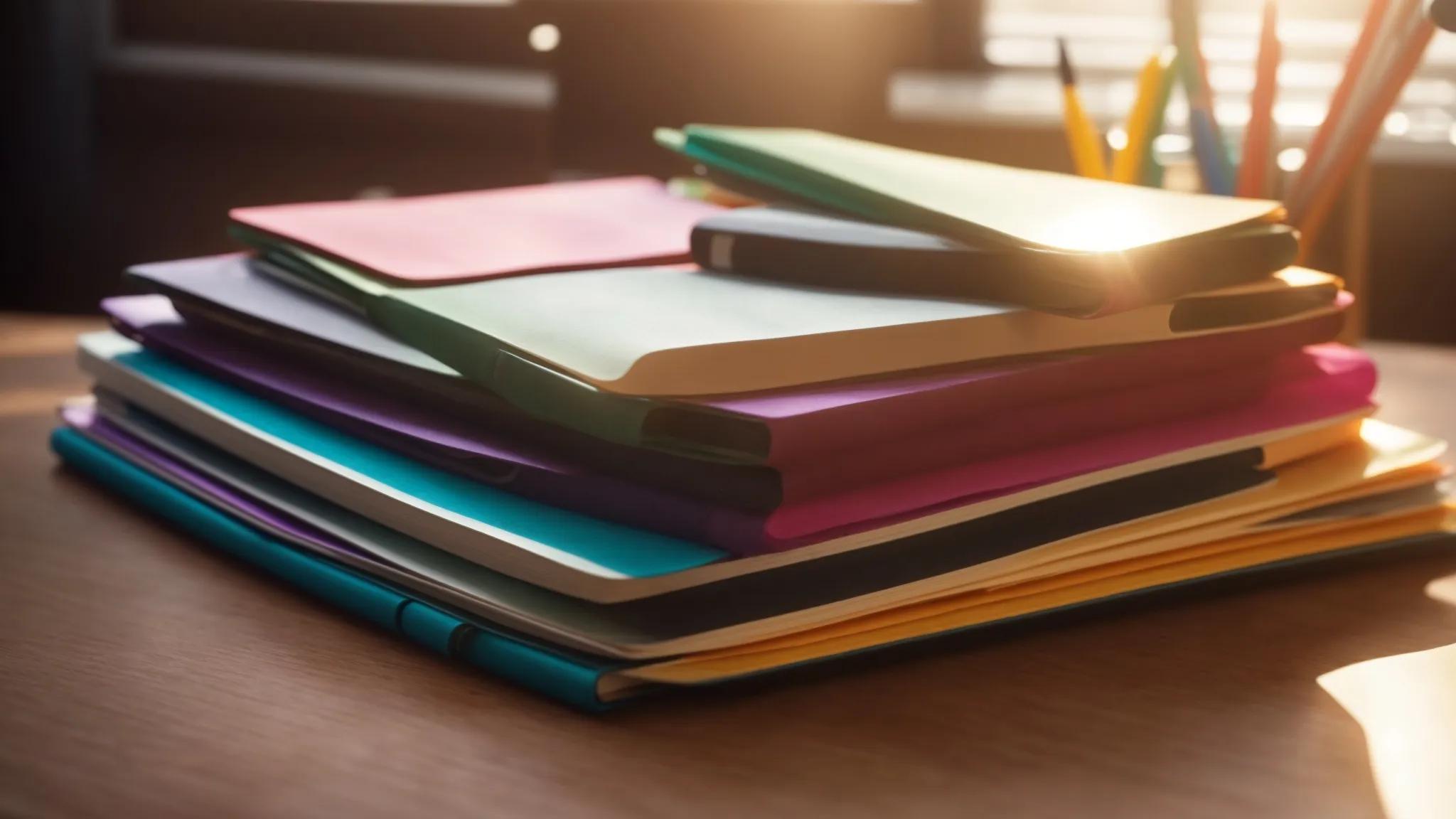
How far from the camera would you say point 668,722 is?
0.42m

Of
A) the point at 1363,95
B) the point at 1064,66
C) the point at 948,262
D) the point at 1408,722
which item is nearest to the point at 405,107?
the point at 1064,66

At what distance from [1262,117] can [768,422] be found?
0.44 metres

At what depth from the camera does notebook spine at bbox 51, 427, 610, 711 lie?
419 millimetres

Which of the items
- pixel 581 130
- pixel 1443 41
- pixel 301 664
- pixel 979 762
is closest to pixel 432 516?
pixel 301 664

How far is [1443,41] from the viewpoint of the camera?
197 centimetres

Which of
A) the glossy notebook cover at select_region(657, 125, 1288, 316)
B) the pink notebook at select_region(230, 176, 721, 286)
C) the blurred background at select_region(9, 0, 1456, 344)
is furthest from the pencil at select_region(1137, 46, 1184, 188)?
the blurred background at select_region(9, 0, 1456, 344)

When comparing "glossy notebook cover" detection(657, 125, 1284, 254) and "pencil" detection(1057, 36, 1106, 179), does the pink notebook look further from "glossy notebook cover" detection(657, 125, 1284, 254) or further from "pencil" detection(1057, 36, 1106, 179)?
"pencil" detection(1057, 36, 1106, 179)

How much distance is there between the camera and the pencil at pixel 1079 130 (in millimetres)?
748

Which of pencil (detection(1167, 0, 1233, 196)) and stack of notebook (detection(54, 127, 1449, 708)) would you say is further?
pencil (detection(1167, 0, 1233, 196))

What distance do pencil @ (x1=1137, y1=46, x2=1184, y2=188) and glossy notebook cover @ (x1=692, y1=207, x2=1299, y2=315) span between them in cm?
21

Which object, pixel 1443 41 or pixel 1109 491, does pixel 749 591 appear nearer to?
pixel 1109 491

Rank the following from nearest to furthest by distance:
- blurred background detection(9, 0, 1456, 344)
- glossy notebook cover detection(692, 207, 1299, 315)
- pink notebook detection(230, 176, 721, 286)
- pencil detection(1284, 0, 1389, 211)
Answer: glossy notebook cover detection(692, 207, 1299, 315) < pink notebook detection(230, 176, 721, 286) < pencil detection(1284, 0, 1389, 211) < blurred background detection(9, 0, 1456, 344)

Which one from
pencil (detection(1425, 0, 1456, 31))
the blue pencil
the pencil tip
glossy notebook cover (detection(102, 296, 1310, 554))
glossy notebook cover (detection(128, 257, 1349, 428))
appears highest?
pencil (detection(1425, 0, 1456, 31))

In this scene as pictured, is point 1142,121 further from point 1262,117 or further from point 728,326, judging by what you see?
point 728,326
